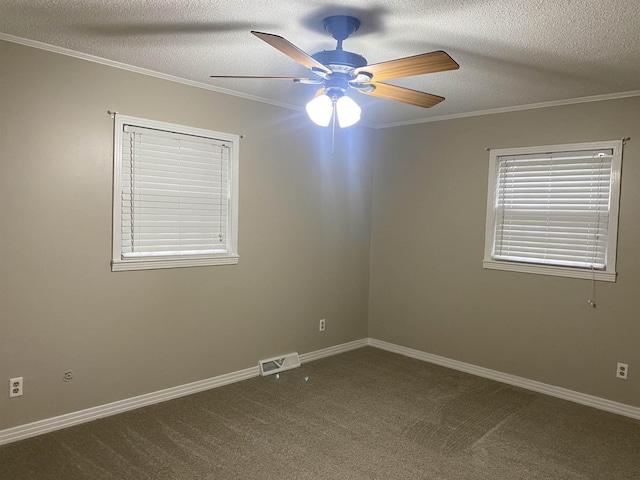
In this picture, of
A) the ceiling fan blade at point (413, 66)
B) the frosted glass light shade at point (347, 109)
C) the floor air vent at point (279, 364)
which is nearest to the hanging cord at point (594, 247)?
the ceiling fan blade at point (413, 66)

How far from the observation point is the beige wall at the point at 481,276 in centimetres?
357

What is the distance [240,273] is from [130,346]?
3.39ft

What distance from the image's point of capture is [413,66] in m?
2.18

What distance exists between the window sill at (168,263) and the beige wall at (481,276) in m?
1.86

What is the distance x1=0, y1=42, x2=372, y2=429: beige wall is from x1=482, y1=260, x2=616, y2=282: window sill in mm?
1489

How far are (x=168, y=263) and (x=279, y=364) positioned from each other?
1.43 metres

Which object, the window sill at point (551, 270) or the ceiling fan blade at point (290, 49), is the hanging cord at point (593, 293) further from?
the ceiling fan blade at point (290, 49)

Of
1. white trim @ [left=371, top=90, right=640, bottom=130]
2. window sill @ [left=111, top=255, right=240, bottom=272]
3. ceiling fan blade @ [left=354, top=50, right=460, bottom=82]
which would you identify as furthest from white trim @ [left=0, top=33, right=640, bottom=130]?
ceiling fan blade @ [left=354, top=50, right=460, bottom=82]

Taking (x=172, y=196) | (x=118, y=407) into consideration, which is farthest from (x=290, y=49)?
(x=118, y=407)

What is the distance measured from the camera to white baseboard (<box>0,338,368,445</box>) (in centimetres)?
290

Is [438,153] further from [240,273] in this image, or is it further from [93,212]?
[93,212]

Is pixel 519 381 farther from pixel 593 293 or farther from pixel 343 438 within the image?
pixel 343 438

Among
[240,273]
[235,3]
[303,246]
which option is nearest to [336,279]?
[303,246]

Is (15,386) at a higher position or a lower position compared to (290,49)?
lower
